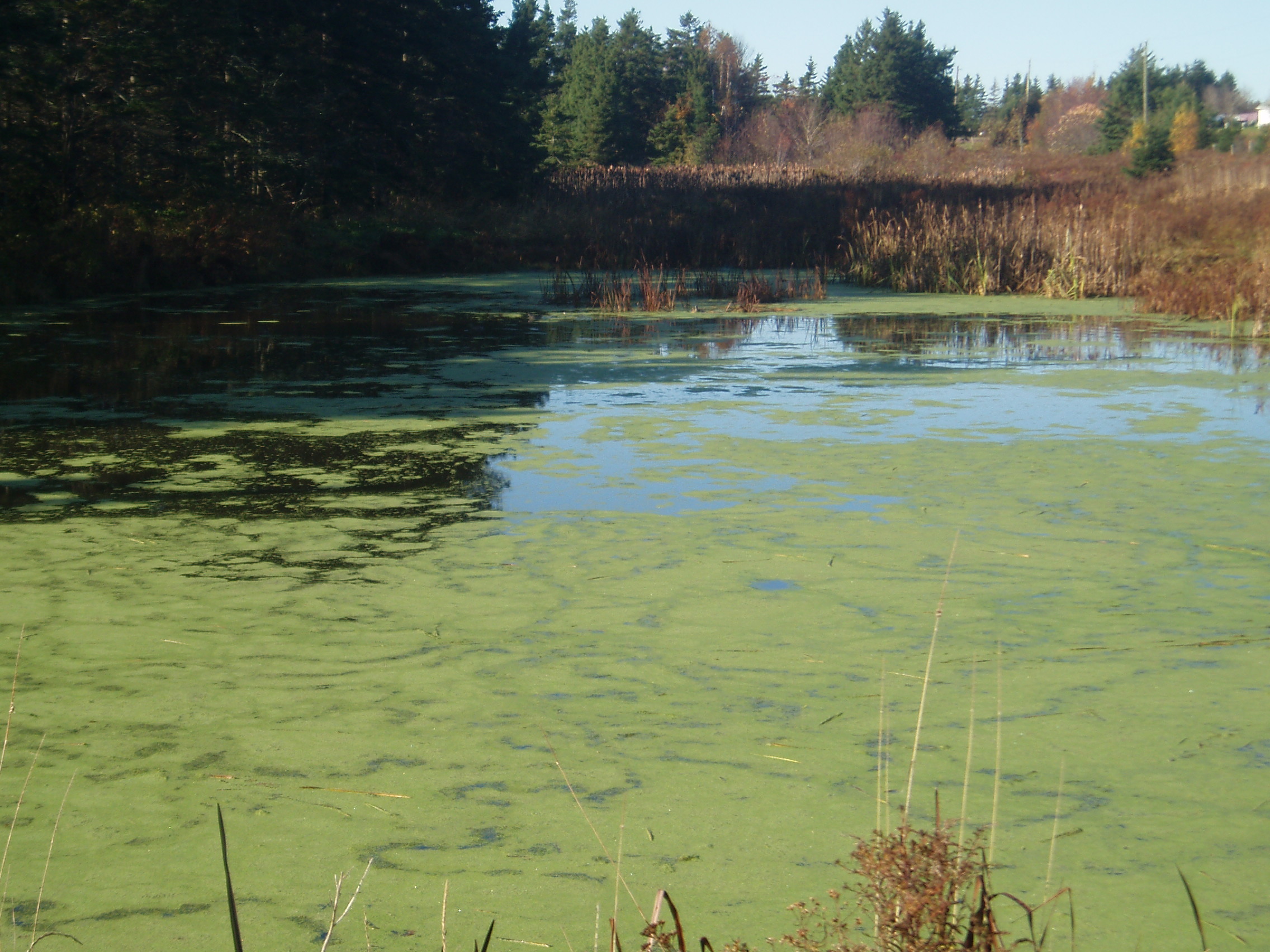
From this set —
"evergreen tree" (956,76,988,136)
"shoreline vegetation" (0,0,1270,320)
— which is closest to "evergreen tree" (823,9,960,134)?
"evergreen tree" (956,76,988,136)

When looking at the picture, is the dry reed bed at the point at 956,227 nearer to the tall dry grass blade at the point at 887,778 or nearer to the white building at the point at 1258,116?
the tall dry grass blade at the point at 887,778

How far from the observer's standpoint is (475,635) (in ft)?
9.00

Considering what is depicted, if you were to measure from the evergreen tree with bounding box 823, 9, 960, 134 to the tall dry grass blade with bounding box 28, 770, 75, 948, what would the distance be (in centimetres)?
5184

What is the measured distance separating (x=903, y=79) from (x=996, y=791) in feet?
178

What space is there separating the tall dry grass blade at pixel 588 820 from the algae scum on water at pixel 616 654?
0.05 ft

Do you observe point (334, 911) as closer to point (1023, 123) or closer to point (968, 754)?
point (968, 754)

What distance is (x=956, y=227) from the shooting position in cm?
1212

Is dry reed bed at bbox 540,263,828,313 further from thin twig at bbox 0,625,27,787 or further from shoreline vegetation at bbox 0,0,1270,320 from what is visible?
thin twig at bbox 0,625,27,787

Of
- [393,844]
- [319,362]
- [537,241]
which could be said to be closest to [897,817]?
[393,844]

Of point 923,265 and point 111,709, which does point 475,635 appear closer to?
point 111,709

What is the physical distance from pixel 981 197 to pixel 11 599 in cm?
1779

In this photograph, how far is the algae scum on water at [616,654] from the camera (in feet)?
5.67

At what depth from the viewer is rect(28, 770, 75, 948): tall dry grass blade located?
155 centimetres

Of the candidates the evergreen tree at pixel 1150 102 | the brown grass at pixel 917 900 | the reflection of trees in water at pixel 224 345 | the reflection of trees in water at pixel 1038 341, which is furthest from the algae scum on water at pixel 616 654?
the evergreen tree at pixel 1150 102
